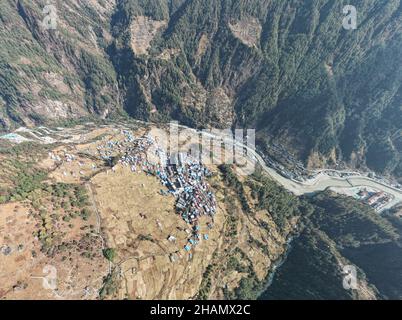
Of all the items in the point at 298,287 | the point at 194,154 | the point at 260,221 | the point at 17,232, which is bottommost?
the point at 298,287

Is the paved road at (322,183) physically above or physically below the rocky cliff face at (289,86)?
below

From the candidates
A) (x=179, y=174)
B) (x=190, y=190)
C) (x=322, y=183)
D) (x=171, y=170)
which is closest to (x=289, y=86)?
(x=322, y=183)

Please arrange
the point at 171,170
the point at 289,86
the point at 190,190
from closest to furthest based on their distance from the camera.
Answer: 1. the point at 190,190
2. the point at 171,170
3. the point at 289,86

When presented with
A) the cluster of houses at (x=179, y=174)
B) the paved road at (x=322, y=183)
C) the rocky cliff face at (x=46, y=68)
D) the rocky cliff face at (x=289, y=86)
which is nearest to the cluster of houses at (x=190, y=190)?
the cluster of houses at (x=179, y=174)

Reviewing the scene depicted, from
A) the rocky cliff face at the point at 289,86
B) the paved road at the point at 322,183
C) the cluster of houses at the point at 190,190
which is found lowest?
the cluster of houses at the point at 190,190

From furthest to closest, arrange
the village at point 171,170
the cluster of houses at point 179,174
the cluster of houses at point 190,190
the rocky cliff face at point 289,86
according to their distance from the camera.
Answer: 1. the rocky cliff face at point 289,86
2. the cluster of houses at point 179,174
3. the village at point 171,170
4. the cluster of houses at point 190,190

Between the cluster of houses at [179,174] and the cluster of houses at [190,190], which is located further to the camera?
the cluster of houses at [179,174]

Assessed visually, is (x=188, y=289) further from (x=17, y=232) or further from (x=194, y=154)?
(x=194, y=154)

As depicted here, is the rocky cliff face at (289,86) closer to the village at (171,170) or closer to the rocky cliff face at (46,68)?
the rocky cliff face at (46,68)

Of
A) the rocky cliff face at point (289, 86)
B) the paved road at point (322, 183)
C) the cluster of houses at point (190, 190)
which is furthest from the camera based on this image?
the rocky cliff face at point (289, 86)

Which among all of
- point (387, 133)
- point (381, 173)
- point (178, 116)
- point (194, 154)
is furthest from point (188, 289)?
point (387, 133)

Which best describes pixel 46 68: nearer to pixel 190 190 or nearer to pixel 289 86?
pixel 190 190
